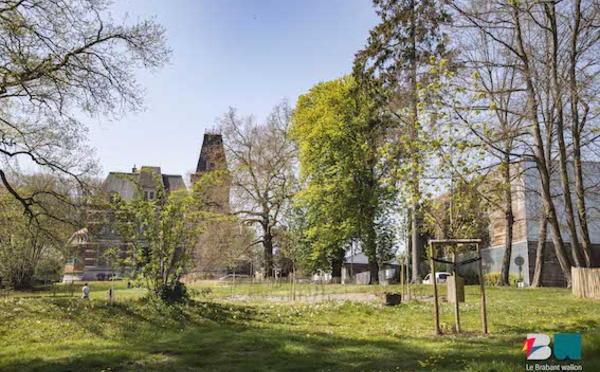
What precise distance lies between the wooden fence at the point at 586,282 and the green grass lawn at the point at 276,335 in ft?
2.17

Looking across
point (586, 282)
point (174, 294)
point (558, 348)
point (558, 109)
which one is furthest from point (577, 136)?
point (174, 294)

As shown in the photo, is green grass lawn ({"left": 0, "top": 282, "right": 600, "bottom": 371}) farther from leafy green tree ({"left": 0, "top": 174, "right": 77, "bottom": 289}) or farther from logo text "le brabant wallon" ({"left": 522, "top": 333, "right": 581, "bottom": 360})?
leafy green tree ({"left": 0, "top": 174, "right": 77, "bottom": 289})

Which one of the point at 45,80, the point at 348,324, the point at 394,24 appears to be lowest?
the point at 348,324

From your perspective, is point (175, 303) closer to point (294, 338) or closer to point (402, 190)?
point (294, 338)

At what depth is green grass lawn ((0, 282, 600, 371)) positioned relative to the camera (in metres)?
8.02

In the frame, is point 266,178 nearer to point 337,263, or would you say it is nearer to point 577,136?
point 337,263

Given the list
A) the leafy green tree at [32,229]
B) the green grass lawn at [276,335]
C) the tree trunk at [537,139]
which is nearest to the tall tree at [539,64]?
the tree trunk at [537,139]

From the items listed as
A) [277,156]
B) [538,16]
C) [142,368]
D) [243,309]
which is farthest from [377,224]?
[142,368]

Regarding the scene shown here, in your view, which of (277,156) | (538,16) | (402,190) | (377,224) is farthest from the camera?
(277,156)

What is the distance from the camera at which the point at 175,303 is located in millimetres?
14375

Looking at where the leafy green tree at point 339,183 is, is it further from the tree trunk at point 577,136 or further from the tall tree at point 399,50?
the tree trunk at point 577,136

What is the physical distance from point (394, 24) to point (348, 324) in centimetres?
1617

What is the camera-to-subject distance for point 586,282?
18141mm

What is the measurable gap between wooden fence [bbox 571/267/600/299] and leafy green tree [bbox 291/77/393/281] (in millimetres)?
14855
